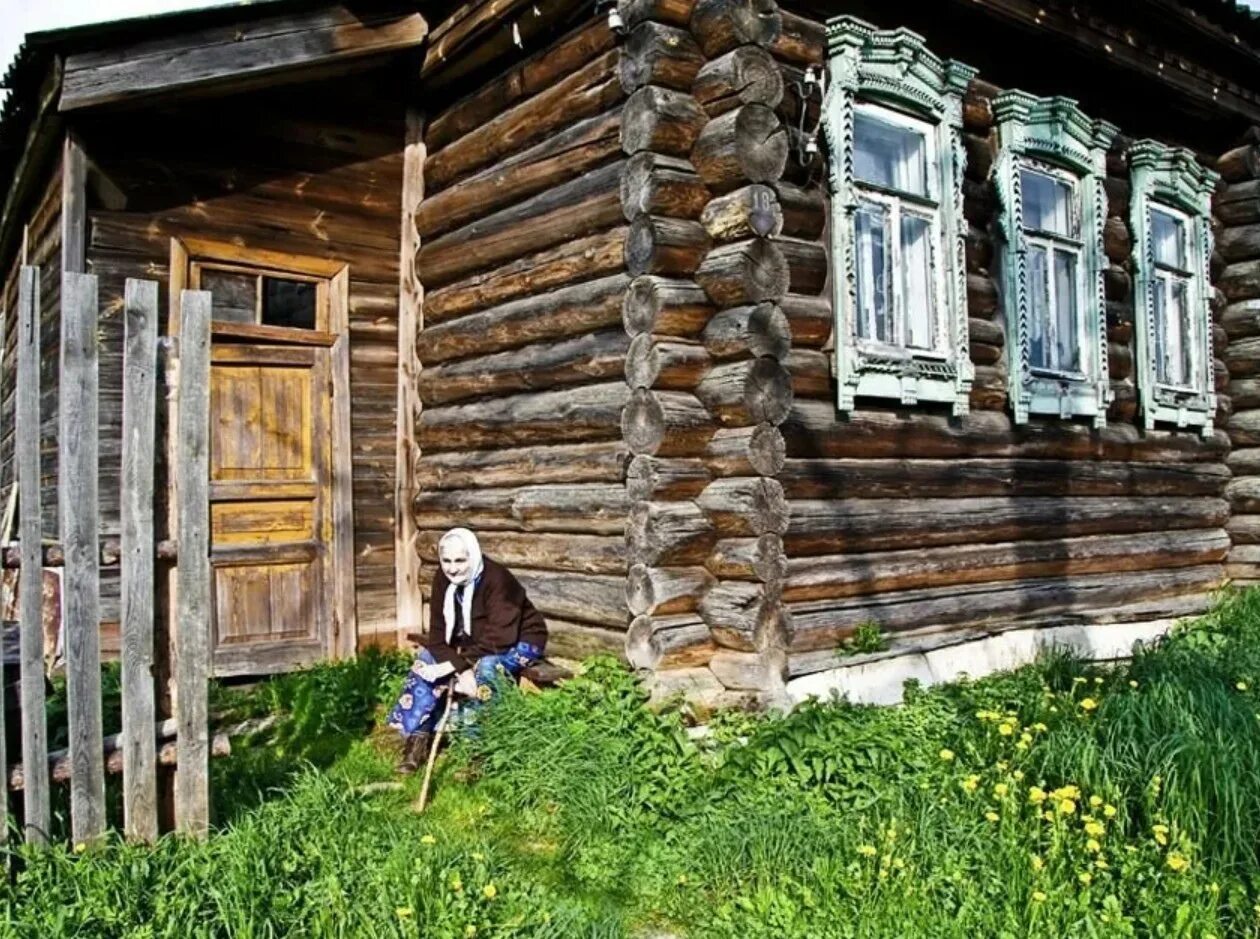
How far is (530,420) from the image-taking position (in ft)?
21.3

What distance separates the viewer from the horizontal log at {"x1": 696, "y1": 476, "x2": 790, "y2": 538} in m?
5.32

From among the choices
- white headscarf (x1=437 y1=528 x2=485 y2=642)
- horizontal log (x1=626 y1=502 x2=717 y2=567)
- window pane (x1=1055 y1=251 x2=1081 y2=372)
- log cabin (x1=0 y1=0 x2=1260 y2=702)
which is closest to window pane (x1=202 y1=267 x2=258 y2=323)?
log cabin (x1=0 y1=0 x2=1260 y2=702)

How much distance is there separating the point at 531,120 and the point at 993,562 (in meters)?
4.09

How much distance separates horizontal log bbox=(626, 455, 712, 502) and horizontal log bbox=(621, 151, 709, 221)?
4.24 ft

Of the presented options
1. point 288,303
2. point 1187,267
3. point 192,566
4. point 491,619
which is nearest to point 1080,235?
point 1187,267

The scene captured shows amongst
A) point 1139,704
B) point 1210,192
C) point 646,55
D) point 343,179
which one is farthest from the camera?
point 1210,192

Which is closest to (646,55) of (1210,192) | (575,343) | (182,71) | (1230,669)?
(575,343)

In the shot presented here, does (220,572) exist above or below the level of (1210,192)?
below

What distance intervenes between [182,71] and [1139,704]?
6.13 metres

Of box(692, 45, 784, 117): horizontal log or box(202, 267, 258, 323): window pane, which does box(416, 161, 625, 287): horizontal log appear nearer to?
box(692, 45, 784, 117): horizontal log

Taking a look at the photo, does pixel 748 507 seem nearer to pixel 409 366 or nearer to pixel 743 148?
pixel 743 148

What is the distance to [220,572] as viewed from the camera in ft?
22.7

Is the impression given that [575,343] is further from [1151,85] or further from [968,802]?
[1151,85]

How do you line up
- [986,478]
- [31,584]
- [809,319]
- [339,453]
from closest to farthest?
[31,584] < [809,319] < [986,478] < [339,453]
